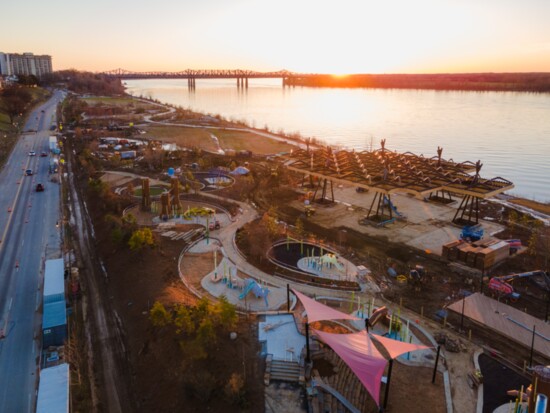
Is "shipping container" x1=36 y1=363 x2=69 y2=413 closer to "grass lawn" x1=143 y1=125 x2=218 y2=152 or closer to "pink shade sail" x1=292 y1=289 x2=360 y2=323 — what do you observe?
"pink shade sail" x1=292 y1=289 x2=360 y2=323

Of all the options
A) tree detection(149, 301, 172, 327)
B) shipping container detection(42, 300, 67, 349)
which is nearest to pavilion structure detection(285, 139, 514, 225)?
tree detection(149, 301, 172, 327)

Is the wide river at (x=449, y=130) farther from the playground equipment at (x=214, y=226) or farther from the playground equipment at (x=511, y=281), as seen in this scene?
the playground equipment at (x=214, y=226)

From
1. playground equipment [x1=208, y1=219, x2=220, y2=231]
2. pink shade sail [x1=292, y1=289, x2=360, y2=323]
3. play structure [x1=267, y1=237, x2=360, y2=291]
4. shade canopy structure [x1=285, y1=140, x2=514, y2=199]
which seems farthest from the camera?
shade canopy structure [x1=285, y1=140, x2=514, y2=199]

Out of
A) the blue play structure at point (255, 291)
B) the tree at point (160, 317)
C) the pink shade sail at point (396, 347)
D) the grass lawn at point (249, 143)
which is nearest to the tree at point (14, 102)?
the grass lawn at point (249, 143)

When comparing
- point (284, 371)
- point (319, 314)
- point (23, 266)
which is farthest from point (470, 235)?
point (23, 266)

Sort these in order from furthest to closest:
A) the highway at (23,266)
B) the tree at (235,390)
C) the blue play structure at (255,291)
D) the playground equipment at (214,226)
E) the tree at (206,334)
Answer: the playground equipment at (214,226) → the blue play structure at (255,291) → the highway at (23,266) → the tree at (206,334) → the tree at (235,390)

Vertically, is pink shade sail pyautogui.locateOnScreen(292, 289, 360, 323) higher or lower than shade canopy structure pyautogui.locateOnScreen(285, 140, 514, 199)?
lower
